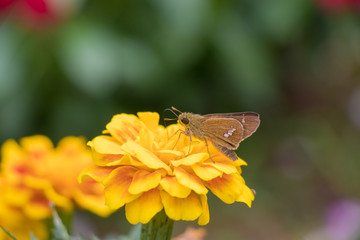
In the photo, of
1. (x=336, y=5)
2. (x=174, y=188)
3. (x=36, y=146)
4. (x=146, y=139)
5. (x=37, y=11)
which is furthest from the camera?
(x=336, y=5)

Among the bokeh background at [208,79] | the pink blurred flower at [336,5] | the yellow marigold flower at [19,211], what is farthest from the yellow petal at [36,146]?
the pink blurred flower at [336,5]

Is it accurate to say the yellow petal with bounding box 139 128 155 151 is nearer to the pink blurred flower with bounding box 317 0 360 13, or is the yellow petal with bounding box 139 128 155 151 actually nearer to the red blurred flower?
the red blurred flower

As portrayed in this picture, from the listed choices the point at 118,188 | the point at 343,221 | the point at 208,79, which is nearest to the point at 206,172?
the point at 118,188

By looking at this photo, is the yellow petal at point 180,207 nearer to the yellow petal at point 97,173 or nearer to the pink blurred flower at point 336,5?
the yellow petal at point 97,173

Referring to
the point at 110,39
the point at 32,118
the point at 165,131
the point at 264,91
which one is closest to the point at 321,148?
the point at 264,91

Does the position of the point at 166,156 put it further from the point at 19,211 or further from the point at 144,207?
the point at 19,211

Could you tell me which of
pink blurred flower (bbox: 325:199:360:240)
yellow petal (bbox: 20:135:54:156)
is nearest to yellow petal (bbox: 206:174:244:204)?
yellow petal (bbox: 20:135:54:156)
